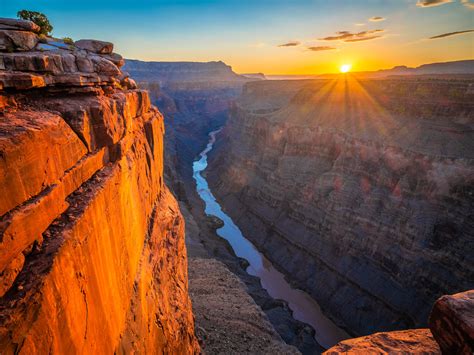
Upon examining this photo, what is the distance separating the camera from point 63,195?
5.20 meters

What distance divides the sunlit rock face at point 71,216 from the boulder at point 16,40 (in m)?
0.10

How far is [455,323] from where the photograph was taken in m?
6.23

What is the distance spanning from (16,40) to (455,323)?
10.8 m

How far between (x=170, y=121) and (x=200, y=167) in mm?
26957

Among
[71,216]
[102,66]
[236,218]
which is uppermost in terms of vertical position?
[102,66]

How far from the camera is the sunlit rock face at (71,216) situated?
380 cm

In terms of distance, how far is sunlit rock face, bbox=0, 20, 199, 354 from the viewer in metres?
3.80

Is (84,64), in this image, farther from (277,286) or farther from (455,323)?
(277,286)

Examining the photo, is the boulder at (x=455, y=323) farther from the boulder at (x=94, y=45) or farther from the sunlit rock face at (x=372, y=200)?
the sunlit rock face at (x=372, y=200)

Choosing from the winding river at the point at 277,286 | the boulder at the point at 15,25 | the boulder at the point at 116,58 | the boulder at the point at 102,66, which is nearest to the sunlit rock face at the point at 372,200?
the winding river at the point at 277,286

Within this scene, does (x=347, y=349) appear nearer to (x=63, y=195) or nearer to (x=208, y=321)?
(x=63, y=195)

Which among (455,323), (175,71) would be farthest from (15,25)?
(175,71)

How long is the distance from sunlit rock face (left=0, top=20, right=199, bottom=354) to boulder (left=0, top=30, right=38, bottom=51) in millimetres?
100

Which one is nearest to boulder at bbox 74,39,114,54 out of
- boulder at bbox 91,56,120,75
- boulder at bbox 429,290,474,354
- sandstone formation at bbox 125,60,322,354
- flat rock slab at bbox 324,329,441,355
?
boulder at bbox 91,56,120,75
